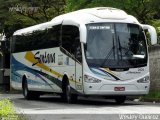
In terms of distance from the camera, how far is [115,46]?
20000 millimetres

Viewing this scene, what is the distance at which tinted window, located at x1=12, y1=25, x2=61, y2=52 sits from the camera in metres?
23.6

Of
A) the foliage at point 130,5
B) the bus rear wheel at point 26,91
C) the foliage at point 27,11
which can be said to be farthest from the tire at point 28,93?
the foliage at point 27,11

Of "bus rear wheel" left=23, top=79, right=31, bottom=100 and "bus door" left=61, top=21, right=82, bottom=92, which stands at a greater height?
"bus door" left=61, top=21, right=82, bottom=92

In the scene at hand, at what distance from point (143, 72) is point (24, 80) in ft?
34.4

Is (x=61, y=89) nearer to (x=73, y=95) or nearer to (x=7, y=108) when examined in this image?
(x=73, y=95)

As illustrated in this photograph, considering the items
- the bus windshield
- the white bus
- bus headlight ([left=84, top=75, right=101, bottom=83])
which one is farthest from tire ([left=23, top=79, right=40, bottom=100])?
the bus windshield

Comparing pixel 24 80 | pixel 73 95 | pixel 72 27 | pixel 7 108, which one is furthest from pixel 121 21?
pixel 7 108

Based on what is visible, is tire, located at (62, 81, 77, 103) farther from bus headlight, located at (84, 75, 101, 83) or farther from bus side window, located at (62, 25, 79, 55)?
bus headlight, located at (84, 75, 101, 83)

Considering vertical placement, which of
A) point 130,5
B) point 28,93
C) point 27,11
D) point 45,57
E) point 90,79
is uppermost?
point 130,5

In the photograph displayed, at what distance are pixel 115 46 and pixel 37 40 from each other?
7.42 meters

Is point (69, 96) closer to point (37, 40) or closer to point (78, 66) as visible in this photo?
point (78, 66)

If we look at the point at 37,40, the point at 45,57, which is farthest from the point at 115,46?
the point at 37,40

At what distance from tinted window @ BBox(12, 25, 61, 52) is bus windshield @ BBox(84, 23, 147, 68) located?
3.35m

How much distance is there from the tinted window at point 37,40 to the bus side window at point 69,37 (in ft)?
3.00
